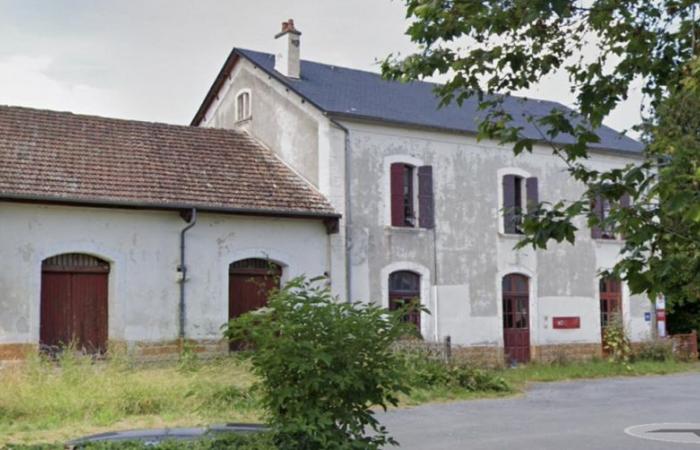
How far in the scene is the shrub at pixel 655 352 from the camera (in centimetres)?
2458

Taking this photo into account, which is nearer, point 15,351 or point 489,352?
point 15,351

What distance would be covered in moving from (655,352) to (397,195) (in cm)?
947

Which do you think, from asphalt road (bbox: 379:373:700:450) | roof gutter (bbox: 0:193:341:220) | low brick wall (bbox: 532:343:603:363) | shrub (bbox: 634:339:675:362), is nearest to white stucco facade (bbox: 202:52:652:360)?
low brick wall (bbox: 532:343:603:363)

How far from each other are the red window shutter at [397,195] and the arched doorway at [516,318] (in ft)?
12.5

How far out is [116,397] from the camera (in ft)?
40.9

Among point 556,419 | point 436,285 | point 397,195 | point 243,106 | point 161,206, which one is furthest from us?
point 243,106

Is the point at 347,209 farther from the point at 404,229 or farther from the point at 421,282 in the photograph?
the point at 421,282

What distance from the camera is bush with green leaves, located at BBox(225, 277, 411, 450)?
7.20 metres

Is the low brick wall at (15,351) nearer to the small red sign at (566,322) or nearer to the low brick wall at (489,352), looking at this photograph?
the low brick wall at (489,352)

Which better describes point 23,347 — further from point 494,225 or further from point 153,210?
point 494,225

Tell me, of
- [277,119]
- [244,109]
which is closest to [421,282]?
[277,119]

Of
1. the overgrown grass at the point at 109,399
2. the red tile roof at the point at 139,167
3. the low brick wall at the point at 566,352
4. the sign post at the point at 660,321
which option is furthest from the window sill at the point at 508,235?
the overgrown grass at the point at 109,399

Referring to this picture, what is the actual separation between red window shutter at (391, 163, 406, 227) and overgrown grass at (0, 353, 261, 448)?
735 cm

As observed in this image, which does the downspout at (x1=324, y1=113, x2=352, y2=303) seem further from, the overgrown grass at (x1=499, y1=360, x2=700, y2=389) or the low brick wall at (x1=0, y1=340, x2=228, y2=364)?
the overgrown grass at (x1=499, y1=360, x2=700, y2=389)
